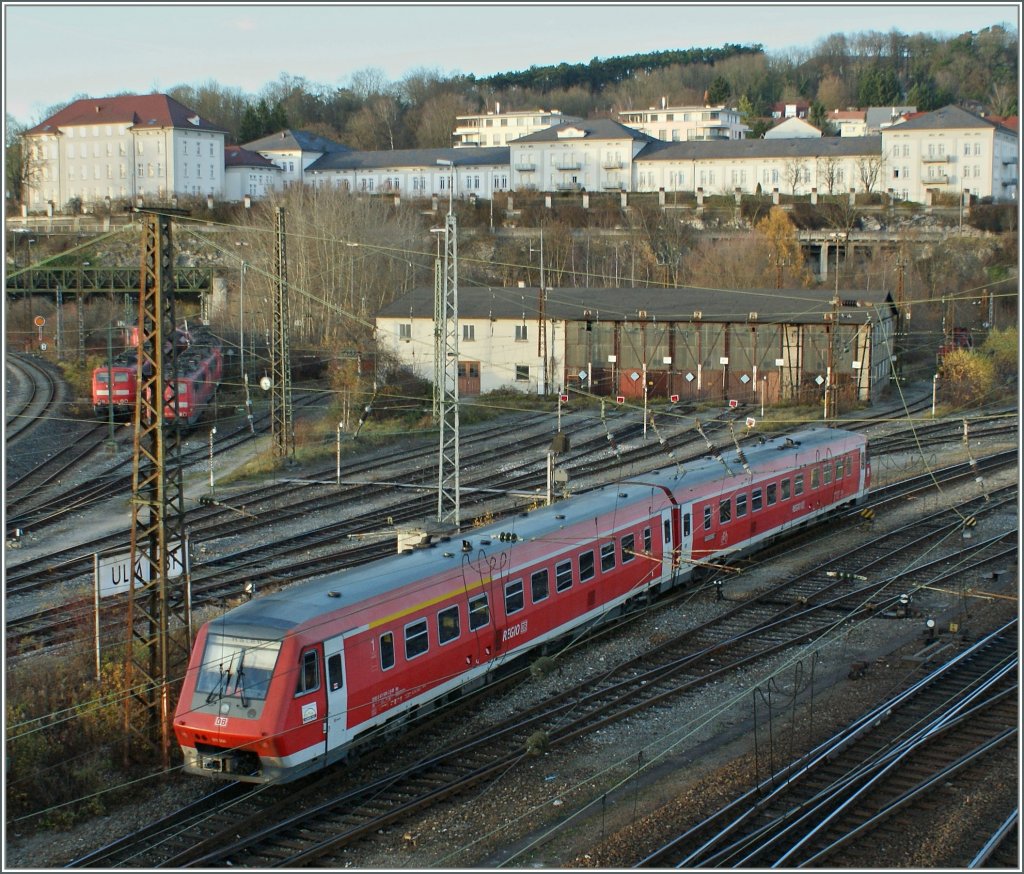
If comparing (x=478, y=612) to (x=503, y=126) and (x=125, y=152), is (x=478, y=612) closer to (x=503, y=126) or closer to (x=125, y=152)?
(x=125, y=152)

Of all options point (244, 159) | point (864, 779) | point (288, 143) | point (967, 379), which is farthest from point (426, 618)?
point (288, 143)

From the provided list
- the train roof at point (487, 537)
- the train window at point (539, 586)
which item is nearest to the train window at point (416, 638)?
the train roof at point (487, 537)

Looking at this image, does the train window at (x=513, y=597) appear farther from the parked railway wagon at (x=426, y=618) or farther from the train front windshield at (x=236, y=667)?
the train front windshield at (x=236, y=667)

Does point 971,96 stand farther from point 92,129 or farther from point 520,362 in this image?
point 520,362

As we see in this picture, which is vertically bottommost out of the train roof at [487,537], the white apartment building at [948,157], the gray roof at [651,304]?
the train roof at [487,537]

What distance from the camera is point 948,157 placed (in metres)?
88.1

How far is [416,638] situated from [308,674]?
1.95m

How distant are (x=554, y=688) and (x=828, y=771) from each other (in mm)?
4208

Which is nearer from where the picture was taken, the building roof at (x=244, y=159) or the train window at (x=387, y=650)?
the train window at (x=387, y=650)

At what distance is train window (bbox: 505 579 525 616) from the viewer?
55.1 feet

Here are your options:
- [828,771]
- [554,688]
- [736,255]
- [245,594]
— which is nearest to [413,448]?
[245,594]

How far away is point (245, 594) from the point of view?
2005 cm

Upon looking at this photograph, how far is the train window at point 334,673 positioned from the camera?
44.5ft

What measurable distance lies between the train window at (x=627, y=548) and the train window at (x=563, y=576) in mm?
1540
